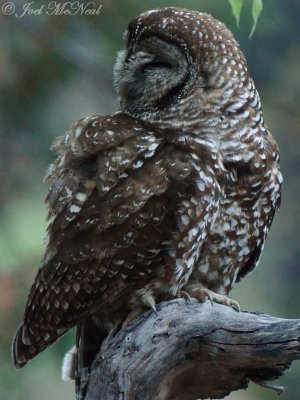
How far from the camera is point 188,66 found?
15.3ft

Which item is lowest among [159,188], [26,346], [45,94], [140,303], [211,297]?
[26,346]

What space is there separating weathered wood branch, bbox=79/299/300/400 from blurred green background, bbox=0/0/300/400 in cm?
277

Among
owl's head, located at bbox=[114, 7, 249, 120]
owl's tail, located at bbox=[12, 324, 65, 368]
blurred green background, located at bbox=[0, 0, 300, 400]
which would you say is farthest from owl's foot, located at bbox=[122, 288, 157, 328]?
blurred green background, located at bbox=[0, 0, 300, 400]

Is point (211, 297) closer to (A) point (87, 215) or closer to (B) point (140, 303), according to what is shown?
(B) point (140, 303)

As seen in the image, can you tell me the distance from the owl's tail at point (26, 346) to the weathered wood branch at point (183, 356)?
12.0 inches

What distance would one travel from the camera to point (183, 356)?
4.27 m

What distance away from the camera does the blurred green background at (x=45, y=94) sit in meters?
7.34

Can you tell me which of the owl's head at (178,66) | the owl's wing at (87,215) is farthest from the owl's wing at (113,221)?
the owl's head at (178,66)

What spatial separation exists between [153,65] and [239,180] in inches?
25.1

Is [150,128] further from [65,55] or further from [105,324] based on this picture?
[65,55]

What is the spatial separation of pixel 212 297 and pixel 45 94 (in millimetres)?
3657

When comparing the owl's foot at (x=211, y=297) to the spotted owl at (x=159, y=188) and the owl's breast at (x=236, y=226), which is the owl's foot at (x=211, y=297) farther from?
the owl's breast at (x=236, y=226)

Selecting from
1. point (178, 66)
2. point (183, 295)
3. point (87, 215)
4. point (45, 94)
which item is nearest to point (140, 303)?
point (183, 295)

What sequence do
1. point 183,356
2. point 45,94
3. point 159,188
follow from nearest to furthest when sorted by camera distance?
1. point 183,356
2. point 159,188
3. point 45,94
